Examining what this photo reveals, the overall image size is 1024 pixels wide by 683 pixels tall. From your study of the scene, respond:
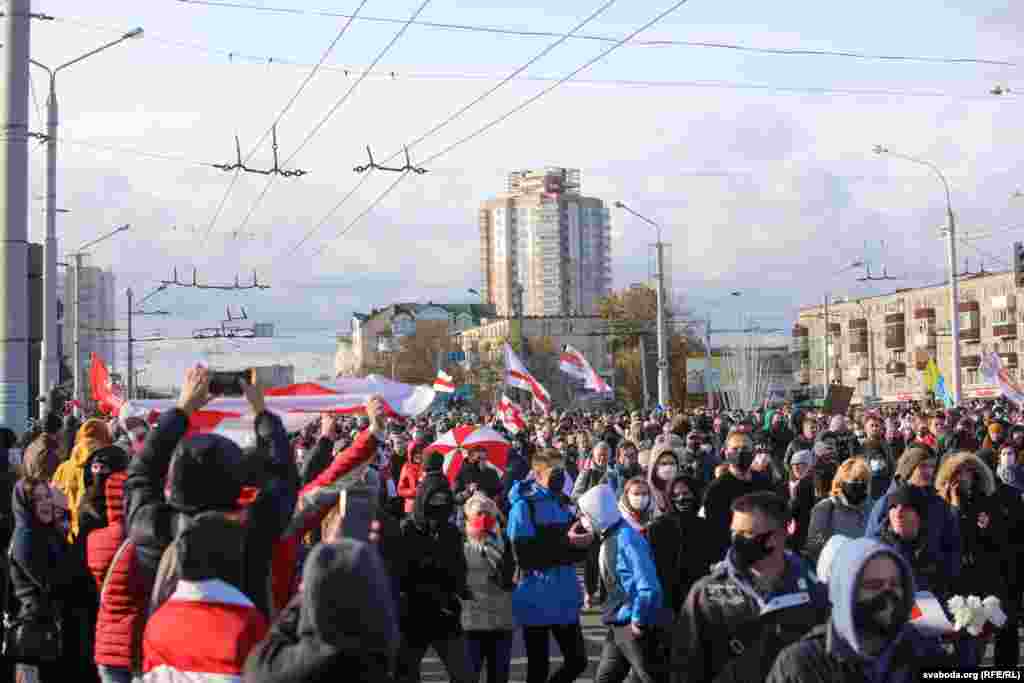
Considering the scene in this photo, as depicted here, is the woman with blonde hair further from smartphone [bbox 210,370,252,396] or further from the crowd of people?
smartphone [bbox 210,370,252,396]

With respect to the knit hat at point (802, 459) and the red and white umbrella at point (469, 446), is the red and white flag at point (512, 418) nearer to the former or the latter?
the red and white umbrella at point (469, 446)

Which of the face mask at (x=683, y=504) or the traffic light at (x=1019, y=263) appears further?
the traffic light at (x=1019, y=263)

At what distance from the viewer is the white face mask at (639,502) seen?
8672mm

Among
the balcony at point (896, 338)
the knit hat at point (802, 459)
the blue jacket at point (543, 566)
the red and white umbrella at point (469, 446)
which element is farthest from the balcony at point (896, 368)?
the blue jacket at point (543, 566)

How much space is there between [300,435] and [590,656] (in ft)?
34.0

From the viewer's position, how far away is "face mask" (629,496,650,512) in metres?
8.67

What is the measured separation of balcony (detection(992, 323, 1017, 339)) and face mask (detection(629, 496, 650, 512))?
318 ft

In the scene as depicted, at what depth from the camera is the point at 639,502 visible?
869cm

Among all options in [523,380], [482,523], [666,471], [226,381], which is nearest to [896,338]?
[523,380]

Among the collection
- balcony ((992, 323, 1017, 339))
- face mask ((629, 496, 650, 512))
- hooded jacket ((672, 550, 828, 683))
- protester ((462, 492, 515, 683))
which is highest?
balcony ((992, 323, 1017, 339))

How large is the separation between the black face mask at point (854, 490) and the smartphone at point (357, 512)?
172 inches

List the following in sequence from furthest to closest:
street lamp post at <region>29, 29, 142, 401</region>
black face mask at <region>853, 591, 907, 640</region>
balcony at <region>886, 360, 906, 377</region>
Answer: balcony at <region>886, 360, 906, 377</region>, street lamp post at <region>29, 29, 142, 401</region>, black face mask at <region>853, 591, 907, 640</region>

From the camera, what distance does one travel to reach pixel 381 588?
3551mm

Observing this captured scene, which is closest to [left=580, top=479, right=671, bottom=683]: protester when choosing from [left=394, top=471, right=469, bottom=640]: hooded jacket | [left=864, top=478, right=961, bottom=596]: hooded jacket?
[left=394, top=471, right=469, bottom=640]: hooded jacket
